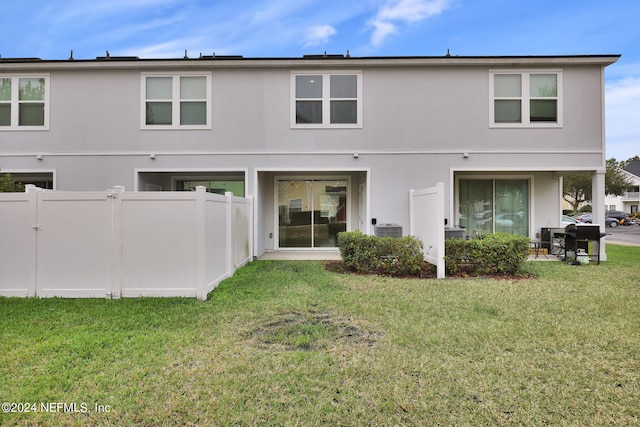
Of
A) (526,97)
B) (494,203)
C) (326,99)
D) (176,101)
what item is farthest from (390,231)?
(176,101)

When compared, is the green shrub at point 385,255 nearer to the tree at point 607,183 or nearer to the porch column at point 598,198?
the porch column at point 598,198

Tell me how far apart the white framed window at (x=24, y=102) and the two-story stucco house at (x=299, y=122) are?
29 millimetres

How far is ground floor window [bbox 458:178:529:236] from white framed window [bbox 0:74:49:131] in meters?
12.8

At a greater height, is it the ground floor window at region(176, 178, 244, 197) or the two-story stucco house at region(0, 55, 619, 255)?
the two-story stucco house at region(0, 55, 619, 255)

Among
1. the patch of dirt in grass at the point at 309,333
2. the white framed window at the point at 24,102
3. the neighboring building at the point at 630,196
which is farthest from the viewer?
the neighboring building at the point at 630,196

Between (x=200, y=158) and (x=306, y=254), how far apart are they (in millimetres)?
4294

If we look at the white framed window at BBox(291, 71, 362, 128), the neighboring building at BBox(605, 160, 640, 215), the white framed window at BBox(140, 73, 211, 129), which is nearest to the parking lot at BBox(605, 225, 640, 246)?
the white framed window at BBox(291, 71, 362, 128)

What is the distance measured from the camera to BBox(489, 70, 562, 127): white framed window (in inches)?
404

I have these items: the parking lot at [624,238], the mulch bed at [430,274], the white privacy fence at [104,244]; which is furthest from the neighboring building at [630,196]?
the white privacy fence at [104,244]

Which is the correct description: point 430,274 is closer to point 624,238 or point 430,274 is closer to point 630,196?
point 624,238

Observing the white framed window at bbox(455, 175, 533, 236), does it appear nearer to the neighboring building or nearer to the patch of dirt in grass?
the patch of dirt in grass

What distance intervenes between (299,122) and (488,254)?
6.15m

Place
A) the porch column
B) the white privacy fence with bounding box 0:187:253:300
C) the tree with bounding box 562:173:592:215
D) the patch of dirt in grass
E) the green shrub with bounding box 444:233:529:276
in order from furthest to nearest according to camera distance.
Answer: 1. the tree with bounding box 562:173:592:215
2. the porch column
3. the green shrub with bounding box 444:233:529:276
4. the white privacy fence with bounding box 0:187:253:300
5. the patch of dirt in grass

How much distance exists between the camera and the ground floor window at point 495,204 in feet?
38.3
